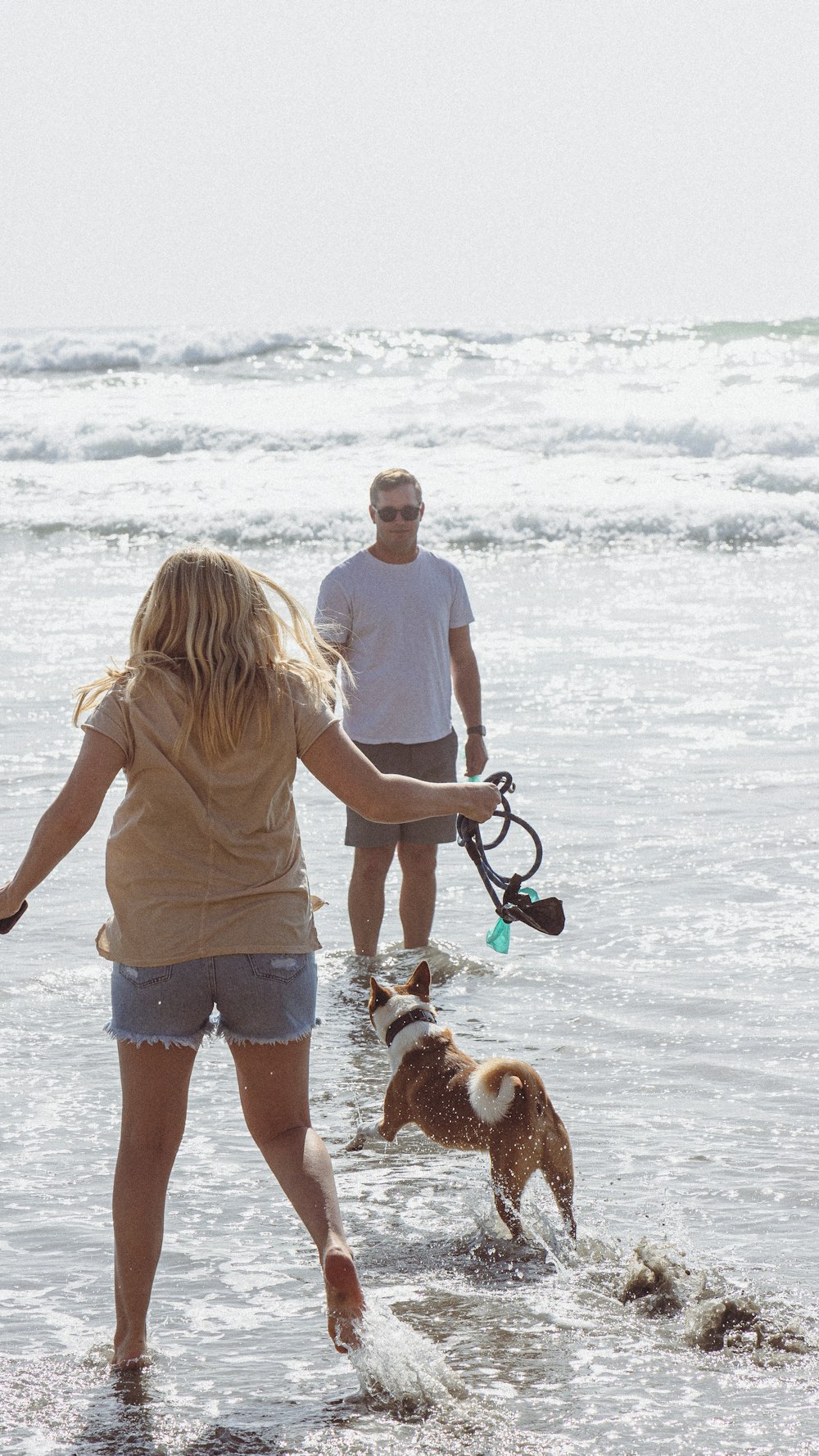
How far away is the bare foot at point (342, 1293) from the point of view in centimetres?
301

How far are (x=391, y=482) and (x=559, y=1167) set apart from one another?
114 inches

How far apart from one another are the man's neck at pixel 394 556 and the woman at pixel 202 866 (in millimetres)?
2811

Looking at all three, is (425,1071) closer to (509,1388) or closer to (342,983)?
(509,1388)

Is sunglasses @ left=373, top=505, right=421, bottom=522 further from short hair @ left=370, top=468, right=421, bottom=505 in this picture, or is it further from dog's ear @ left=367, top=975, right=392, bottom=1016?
dog's ear @ left=367, top=975, right=392, bottom=1016

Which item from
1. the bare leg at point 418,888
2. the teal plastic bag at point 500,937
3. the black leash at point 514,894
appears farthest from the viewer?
the bare leg at point 418,888

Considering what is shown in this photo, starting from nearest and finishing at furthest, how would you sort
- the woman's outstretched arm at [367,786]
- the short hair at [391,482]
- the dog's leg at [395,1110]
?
the woman's outstretched arm at [367,786], the dog's leg at [395,1110], the short hair at [391,482]

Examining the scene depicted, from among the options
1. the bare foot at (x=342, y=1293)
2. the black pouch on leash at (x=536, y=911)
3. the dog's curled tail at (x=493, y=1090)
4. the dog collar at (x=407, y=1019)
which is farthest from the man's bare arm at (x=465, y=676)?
the bare foot at (x=342, y=1293)

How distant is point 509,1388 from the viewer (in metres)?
3.33

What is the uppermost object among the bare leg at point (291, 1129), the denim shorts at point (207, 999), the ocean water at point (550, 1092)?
the denim shorts at point (207, 999)

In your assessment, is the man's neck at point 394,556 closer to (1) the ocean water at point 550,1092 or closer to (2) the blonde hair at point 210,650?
(1) the ocean water at point 550,1092

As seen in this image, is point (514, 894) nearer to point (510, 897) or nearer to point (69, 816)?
point (510, 897)

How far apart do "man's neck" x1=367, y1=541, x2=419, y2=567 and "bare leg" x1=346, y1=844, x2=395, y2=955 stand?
43.6 inches

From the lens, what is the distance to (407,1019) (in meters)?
4.27

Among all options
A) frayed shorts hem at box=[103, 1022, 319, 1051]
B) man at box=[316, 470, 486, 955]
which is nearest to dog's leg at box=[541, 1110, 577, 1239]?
frayed shorts hem at box=[103, 1022, 319, 1051]
